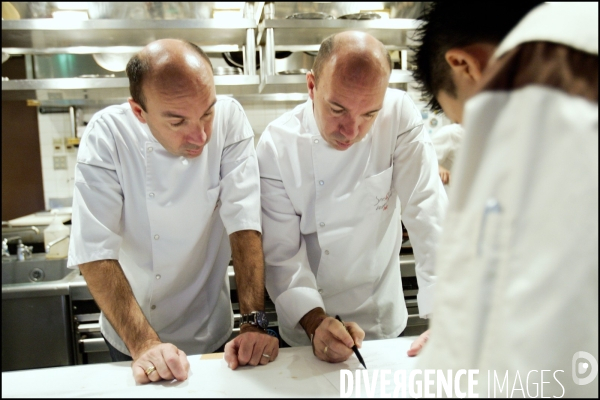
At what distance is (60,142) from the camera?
4.19 metres

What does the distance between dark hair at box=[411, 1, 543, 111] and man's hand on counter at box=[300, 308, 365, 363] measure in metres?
0.58

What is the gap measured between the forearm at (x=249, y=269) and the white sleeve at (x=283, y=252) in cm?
6

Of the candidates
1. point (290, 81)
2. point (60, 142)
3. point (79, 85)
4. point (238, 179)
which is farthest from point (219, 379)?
point (60, 142)

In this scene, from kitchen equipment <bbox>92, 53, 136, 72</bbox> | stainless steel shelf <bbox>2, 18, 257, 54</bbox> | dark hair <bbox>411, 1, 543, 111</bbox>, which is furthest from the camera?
kitchen equipment <bbox>92, 53, 136, 72</bbox>

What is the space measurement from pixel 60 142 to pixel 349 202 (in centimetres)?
363

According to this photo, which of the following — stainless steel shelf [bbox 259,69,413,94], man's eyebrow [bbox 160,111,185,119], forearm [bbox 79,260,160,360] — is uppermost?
stainless steel shelf [bbox 259,69,413,94]

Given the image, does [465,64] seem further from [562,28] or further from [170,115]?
[170,115]

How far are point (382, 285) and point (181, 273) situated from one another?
2.22ft

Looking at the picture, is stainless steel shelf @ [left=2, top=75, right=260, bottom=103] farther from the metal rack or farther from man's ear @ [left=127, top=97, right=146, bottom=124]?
man's ear @ [left=127, top=97, right=146, bottom=124]

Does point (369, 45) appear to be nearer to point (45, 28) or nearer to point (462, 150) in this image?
point (462, 150)

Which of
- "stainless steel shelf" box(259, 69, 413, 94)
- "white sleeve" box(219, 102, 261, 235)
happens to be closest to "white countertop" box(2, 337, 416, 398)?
"white sleeve" box(219, 102, 261, 235)

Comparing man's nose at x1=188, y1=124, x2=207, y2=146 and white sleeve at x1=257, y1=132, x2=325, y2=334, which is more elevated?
man's nose at x1=188, y1=124, x2=207, y2=146

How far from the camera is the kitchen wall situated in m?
4.13

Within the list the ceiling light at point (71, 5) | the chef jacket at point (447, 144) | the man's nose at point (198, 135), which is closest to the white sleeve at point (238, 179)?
the man's nose at point (198, 135)
